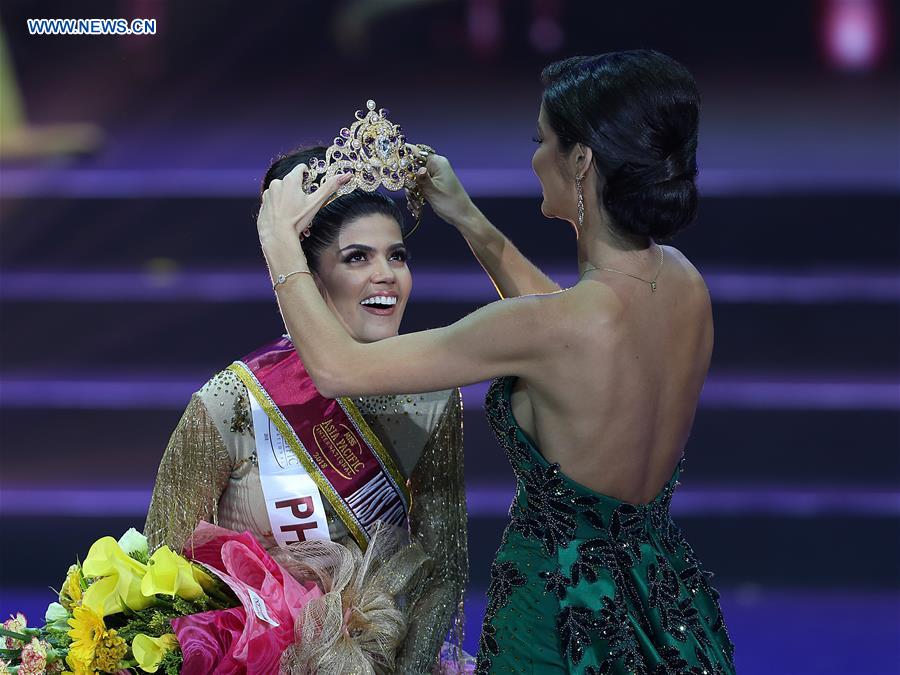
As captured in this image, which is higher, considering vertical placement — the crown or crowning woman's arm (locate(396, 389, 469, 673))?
the crown

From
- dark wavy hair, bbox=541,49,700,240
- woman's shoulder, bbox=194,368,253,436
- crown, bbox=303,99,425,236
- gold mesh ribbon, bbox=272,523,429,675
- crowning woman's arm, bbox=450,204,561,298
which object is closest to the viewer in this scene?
dark wavy hair, bbox=541,49,700,240

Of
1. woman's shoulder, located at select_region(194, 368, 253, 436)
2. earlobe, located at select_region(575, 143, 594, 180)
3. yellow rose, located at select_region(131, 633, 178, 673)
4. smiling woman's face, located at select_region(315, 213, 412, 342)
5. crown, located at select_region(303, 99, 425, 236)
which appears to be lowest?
yellow rose, located at select_region(131, 633, 178, 673)

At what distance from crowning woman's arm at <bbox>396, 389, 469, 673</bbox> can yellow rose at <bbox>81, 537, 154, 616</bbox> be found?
540 millimetres

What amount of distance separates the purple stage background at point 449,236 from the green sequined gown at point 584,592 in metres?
2.60

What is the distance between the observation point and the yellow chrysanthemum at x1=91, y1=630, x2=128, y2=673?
→ 1851 mm

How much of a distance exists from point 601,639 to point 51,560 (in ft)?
10.7

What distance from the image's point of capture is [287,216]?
1.94 meters

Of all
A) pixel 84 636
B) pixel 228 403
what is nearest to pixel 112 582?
pixel 84 636

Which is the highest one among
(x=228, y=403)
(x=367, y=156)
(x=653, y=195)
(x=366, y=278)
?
(x=367, y=156)

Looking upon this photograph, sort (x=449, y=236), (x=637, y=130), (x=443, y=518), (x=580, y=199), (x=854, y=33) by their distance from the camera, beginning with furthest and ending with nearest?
(x=449, y=236) < (x=854, y=33) < (x=443, y=518) < (x=580, y=199) < (x=637, y=130)

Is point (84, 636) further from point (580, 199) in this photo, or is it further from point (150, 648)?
point (580, 199)

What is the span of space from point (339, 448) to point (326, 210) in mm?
473

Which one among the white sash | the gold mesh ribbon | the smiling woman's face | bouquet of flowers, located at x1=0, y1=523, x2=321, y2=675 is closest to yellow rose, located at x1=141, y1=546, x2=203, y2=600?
bouquet of flowers, located at x1=0, y1=523, x2=321, y2=675

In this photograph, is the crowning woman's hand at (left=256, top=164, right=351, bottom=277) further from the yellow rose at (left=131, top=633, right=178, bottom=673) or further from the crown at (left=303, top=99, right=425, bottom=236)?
the yellow rose at (left=131, top=633, right=178, bottom=673)
